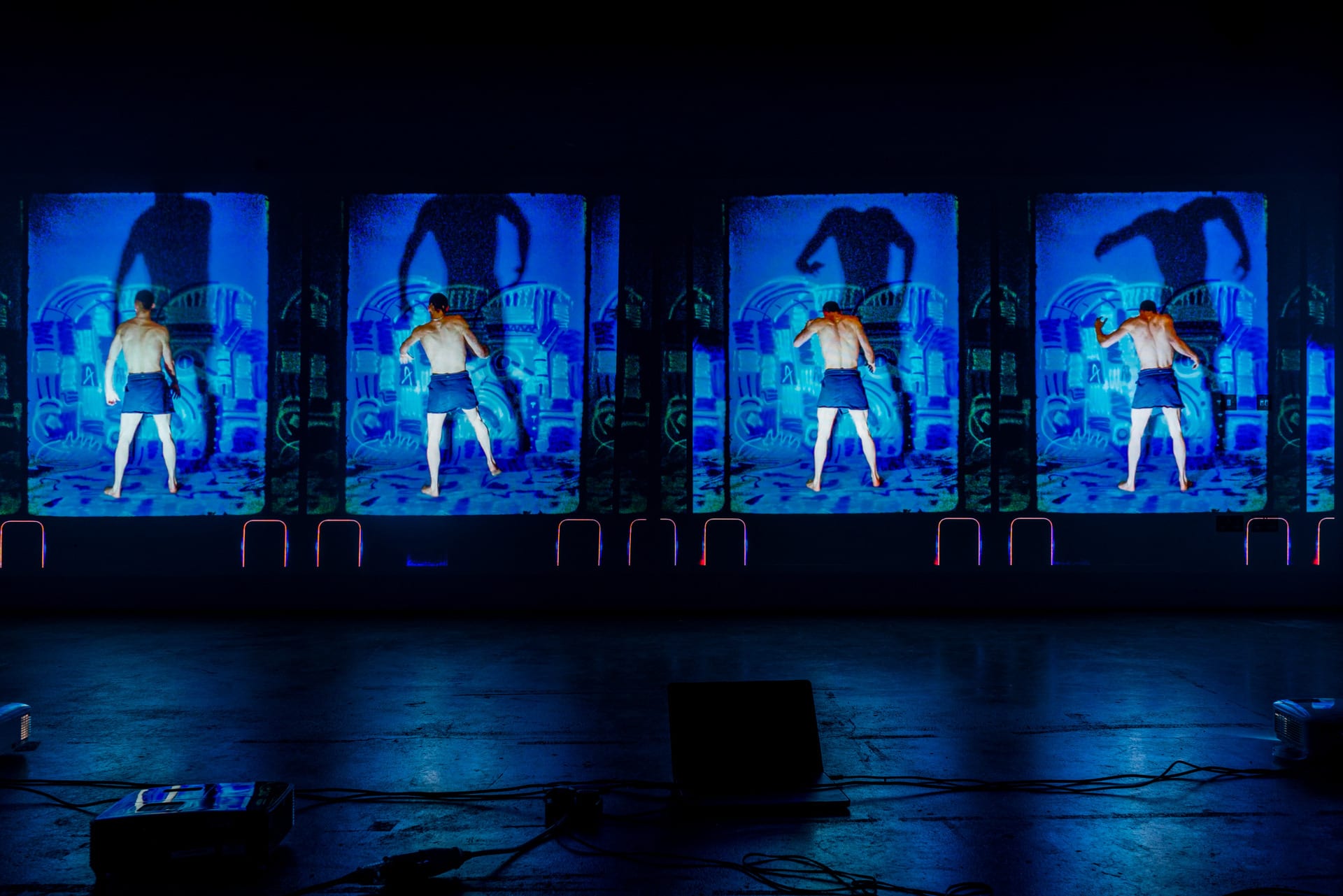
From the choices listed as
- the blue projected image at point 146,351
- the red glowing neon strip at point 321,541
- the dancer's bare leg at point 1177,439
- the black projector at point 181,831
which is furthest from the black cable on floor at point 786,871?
the dancer's bare leg at point 1177,439

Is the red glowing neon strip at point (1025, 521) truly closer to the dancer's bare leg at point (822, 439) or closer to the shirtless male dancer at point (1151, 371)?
the shirtless male dancer at point (1151, 371)

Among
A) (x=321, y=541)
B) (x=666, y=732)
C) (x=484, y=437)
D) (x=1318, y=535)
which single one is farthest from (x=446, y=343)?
(x=1318, y=535)

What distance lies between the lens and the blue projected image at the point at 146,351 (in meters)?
8.15

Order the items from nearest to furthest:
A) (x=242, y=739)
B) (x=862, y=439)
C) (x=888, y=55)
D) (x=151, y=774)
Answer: (x=151, y=774), (x=242, y=739), (x=888, y=55), (x=862, y=439)

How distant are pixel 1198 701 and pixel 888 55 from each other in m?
4.27

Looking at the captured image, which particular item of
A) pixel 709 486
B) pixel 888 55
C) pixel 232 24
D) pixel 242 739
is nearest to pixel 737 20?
pixel 888 55

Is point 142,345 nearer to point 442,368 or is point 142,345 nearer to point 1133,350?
point 442,368

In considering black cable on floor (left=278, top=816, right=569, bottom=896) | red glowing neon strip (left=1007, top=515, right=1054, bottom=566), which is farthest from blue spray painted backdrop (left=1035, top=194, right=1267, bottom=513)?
black cable on floor (left=278, top=816, right=569, bottom=896)

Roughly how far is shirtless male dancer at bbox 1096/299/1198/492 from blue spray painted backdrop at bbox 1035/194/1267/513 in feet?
0.17

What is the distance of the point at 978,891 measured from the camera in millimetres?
2541

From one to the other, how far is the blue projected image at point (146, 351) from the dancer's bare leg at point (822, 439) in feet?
14.6

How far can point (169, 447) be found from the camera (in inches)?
321

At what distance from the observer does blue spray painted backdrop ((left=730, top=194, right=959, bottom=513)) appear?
8180 millimetres

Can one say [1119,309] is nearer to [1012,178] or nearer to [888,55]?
[1012,178]
